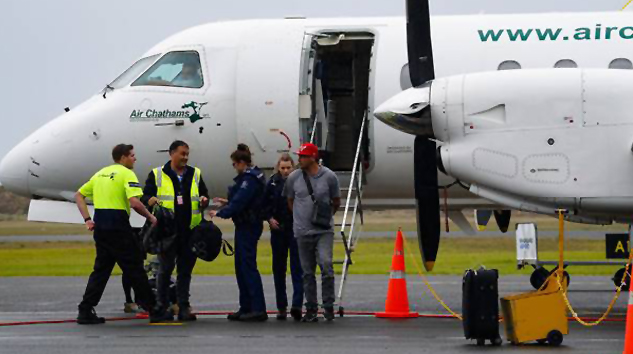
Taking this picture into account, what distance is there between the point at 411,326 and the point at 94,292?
3942 millimetres

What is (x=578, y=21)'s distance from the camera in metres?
18.0

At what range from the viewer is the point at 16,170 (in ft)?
63.0

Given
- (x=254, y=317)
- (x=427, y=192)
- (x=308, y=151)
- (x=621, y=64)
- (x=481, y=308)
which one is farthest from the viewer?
(x=621, y=64)

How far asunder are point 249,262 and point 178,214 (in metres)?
1.07

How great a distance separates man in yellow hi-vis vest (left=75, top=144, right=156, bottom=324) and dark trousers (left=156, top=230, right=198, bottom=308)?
177 mm

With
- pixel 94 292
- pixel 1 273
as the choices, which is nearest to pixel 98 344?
pixel 94 292

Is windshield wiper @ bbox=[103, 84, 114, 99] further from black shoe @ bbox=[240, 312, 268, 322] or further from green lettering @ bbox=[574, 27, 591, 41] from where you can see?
green lettering @ bbox=[574, 27, 591, 41]

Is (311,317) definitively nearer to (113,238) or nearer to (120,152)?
(113,238)

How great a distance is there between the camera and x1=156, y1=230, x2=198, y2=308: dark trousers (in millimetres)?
16188

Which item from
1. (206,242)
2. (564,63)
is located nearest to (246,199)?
(206,242)

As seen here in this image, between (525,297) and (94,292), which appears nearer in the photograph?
(525,297)

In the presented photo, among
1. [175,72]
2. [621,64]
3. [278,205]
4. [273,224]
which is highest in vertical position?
[175,72]

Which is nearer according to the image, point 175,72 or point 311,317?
point 311,317

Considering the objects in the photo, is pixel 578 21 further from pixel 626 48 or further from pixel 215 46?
pixel 215 46
